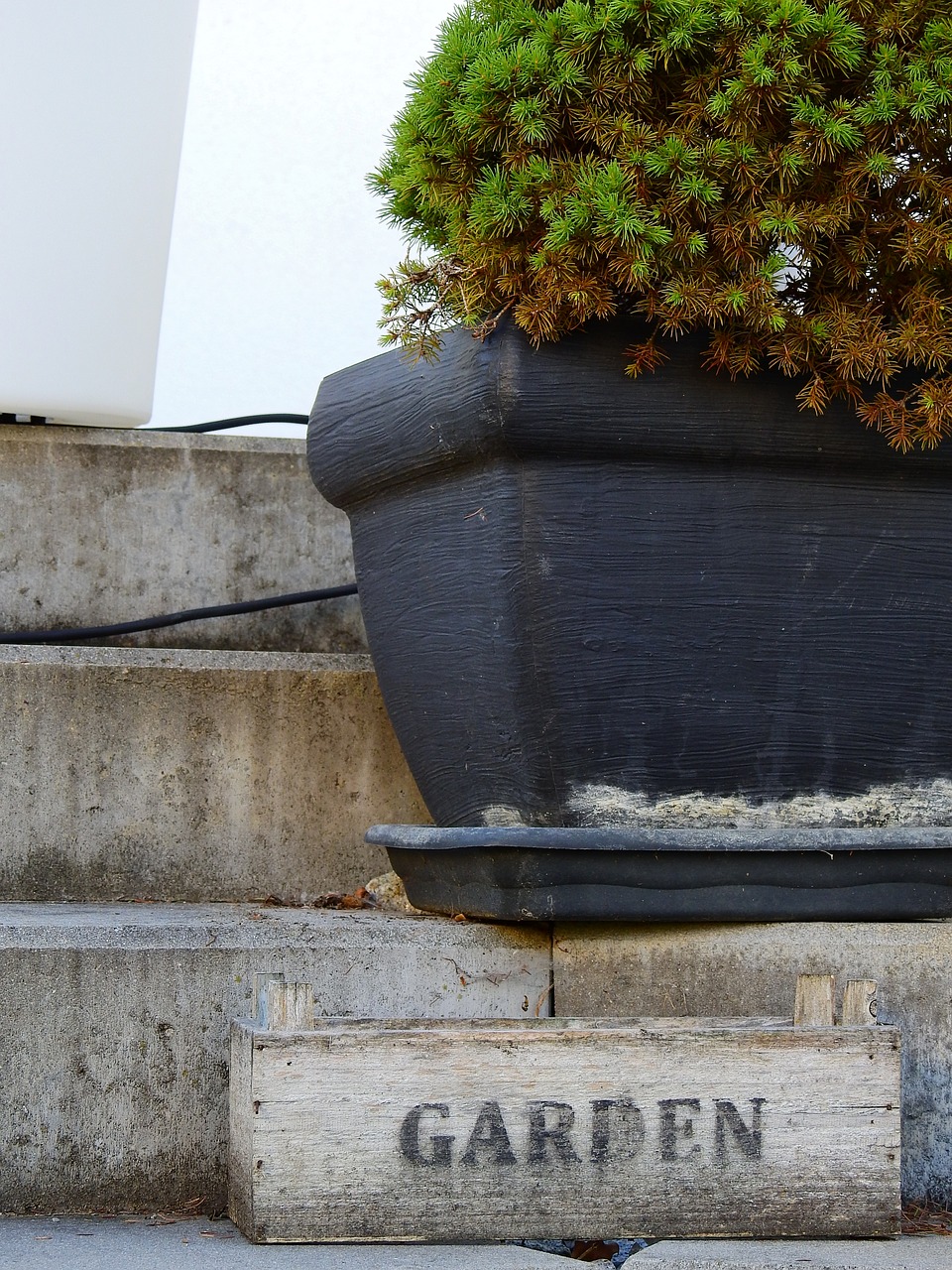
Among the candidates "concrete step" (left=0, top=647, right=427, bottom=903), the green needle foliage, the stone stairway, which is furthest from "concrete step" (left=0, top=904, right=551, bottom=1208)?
the green needle foliage

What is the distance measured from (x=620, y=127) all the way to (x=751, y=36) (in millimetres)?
119

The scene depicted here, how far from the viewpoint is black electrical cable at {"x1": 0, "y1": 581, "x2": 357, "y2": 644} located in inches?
61.6

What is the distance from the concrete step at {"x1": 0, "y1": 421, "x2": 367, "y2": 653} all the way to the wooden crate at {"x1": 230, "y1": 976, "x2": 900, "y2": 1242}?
31.6 inches

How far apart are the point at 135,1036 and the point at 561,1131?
1.23 ft

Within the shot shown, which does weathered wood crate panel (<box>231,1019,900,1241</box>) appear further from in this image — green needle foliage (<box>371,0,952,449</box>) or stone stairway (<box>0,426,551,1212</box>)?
green needle foliage (<box>371,0,952,449</box>)

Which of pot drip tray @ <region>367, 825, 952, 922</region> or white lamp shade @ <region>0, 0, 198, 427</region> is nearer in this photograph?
pot drip tray @ <region>367, 825, 952, 922</region>

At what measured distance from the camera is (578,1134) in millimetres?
964

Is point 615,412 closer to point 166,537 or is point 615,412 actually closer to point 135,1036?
point 135,1036

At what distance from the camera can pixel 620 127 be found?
101 cm

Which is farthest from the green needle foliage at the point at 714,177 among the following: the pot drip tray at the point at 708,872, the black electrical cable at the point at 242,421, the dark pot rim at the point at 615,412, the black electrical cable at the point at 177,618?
the black electrical cable at the point at 242,421

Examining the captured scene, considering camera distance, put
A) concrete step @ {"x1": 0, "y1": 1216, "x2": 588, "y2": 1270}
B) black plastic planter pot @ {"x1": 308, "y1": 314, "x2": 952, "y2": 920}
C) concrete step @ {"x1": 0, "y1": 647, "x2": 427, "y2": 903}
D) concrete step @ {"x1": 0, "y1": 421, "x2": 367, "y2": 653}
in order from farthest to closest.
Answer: concrete step @ {"x1": 0, "y1": 421, "x2": 367, "y2": 653} < concrete step @ {"x1": 0, "y1": 647, "x2": 427, "y2": 903} < black plastic planter pot @ {"x1": 308, "y1": 314, "x2": 952, "y2": 920} < concrete step @ {"x1": 0, "y1": 1216, "x2": 588, "y2": 1270}

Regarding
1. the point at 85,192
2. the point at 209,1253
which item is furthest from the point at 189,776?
the point at 85,192

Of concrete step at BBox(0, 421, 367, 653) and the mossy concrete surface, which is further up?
concrete step at BBox(0, 421, 367, 653)

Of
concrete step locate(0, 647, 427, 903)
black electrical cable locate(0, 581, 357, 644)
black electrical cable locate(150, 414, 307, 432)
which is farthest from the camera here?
black electrical cable locate(150, 414, 307, 432)
